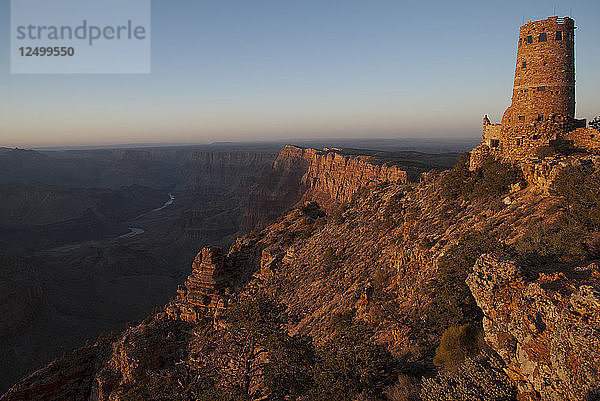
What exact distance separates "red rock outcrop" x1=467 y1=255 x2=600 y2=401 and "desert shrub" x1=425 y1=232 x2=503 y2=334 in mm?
2631

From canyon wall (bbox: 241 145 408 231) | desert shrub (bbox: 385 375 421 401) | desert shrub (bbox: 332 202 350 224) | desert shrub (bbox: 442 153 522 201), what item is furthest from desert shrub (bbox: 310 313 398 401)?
canyon wall (bbox: 241 145 408 231)

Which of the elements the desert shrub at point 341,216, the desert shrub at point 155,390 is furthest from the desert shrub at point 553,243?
the desert shrub at point 155,390

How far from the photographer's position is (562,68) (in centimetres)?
1452

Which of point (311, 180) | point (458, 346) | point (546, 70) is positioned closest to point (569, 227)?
point (458, 346)

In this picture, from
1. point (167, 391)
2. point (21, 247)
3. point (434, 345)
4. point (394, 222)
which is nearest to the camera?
point (434, 345)

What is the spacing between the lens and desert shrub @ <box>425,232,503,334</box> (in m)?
9.45

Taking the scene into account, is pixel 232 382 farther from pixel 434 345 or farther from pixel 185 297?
pixel 185 297

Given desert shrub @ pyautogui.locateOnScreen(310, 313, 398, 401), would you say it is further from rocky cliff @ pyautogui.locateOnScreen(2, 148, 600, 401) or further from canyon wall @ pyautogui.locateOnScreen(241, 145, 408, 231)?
canyon wall @ pyautogui.locateOnScreen(241, 145, 408, 231)

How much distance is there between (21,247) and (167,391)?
118m

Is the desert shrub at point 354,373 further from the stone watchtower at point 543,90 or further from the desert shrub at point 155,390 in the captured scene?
the stone watchtower at point 543,90

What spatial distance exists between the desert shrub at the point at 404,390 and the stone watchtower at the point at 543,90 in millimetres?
11019

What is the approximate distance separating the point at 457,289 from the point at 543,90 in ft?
35.2

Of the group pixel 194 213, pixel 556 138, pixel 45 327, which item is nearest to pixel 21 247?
pixel 194 213

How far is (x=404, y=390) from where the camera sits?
25.3ft
